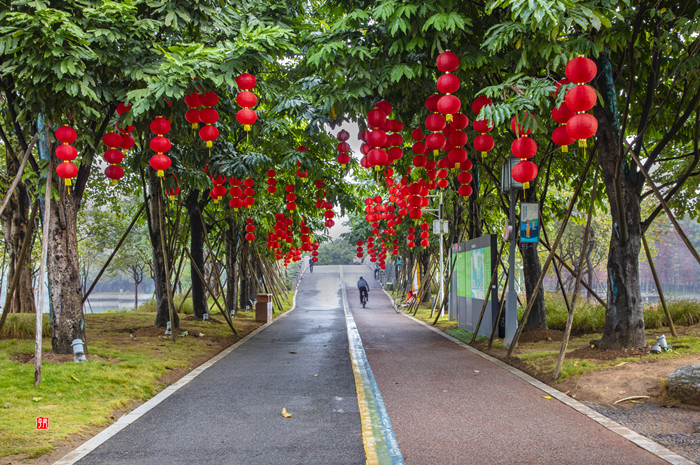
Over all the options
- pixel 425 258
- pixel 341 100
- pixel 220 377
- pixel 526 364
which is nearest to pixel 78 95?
pixel 341 100

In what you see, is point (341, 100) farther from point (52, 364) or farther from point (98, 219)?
point (98, 219)

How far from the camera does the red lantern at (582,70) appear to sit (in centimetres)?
570

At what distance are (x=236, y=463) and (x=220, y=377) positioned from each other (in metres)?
4.44

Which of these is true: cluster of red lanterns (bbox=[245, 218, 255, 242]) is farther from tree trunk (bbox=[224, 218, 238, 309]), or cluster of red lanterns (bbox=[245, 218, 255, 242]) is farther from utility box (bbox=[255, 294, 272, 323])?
tree trunk (bbox=[224, 218, 238, 309])

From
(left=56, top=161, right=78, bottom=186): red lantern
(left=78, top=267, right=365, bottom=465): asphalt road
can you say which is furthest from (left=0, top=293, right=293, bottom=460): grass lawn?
(left=56, top=161, right=78, bottom=186): red lantern

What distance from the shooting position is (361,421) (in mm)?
6258

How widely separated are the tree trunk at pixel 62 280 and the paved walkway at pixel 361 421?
2.25 metres

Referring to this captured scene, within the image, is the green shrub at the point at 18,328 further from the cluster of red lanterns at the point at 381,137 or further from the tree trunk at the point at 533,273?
the tree trunk at the point at 533,273

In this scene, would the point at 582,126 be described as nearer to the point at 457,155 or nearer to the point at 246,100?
the point at 457,155

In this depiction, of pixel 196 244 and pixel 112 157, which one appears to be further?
pixel 196 244

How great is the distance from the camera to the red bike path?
5.04 m

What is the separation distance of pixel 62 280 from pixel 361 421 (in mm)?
5936

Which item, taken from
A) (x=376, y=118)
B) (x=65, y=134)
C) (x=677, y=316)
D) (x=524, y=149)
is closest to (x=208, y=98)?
(x=65, y=134)

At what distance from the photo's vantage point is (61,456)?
526cm
